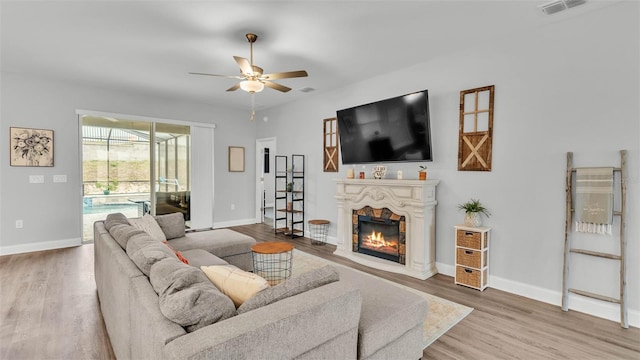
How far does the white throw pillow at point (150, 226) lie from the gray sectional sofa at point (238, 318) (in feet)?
3.57

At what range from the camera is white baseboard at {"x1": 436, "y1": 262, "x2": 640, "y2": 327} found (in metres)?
2.71

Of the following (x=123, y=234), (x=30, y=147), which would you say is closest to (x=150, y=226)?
(x=123, y=234)

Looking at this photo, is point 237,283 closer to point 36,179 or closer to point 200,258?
point 200,258

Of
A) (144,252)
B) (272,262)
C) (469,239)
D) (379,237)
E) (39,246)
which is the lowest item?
(39,246)

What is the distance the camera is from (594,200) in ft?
9.04

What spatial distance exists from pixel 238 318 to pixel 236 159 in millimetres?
6085

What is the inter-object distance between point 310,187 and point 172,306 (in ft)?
15.4

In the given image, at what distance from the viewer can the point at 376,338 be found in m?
1.72

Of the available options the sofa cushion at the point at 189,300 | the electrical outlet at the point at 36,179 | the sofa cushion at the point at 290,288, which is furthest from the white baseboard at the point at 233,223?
the sofa cushion at the point at 290,288

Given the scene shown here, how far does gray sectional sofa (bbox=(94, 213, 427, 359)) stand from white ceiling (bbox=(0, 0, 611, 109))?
213 cm

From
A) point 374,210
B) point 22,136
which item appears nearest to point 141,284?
point 374,210

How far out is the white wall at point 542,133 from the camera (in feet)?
8.89

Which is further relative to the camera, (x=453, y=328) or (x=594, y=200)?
(x=594, y=200)

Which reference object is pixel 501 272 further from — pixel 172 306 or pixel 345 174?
pixel 172 306
